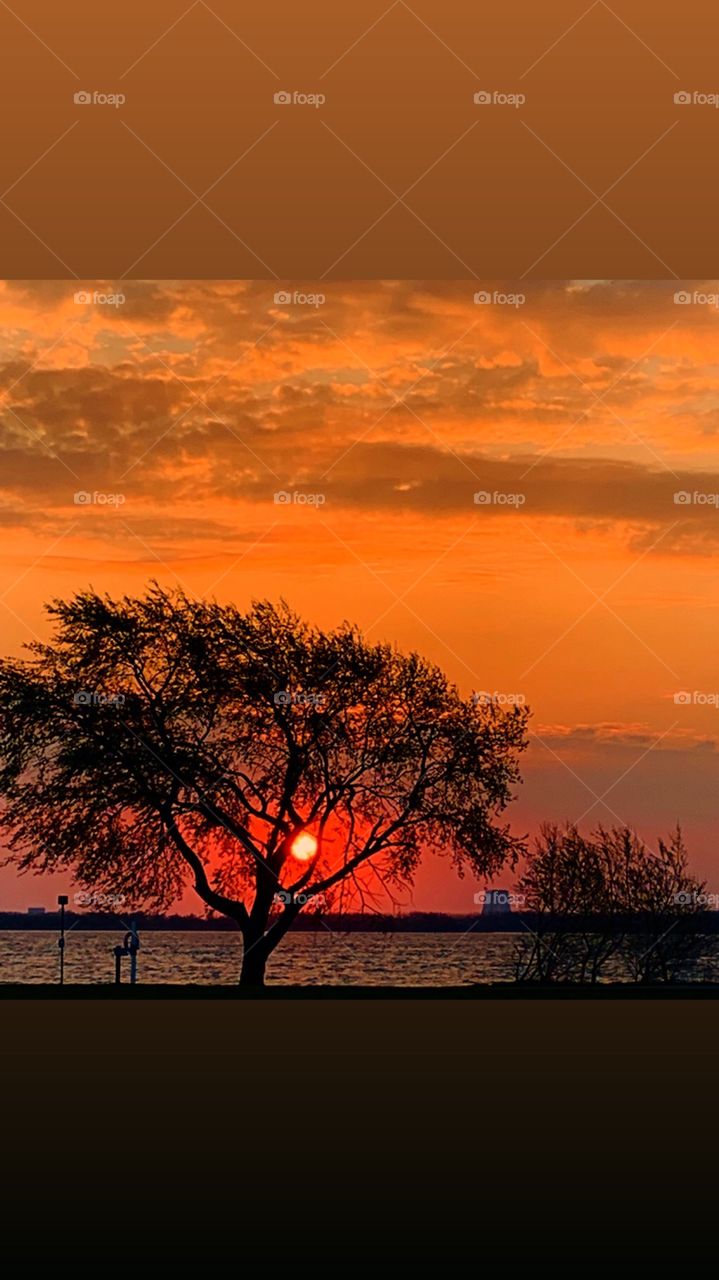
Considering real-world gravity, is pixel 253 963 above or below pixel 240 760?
below

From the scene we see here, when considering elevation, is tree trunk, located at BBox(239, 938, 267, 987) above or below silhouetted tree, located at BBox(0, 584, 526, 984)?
below

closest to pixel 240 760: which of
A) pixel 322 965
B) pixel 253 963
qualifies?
pixel 253 963

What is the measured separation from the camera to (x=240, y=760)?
30.2m

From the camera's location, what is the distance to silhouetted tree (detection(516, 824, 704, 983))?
100ft

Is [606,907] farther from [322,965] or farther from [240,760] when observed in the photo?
[322,965]

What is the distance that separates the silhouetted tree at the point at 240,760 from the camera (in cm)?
2981

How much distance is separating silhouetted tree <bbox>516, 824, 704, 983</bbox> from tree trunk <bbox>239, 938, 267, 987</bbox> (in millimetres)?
4598

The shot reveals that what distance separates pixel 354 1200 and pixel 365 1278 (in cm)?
152

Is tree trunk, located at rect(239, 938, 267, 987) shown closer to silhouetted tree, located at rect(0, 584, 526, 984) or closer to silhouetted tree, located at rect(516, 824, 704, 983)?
silhouetted tree, located at rect(0, 584, 526, 984)

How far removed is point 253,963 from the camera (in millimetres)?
29359

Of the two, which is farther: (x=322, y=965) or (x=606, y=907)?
(x=322, y=965)

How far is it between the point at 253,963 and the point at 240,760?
327 cm

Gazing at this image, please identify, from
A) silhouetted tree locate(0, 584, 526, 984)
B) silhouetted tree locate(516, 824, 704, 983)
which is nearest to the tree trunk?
silhouetted tree locate(0, 584, 526, 984)

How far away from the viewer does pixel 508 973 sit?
39.3m
